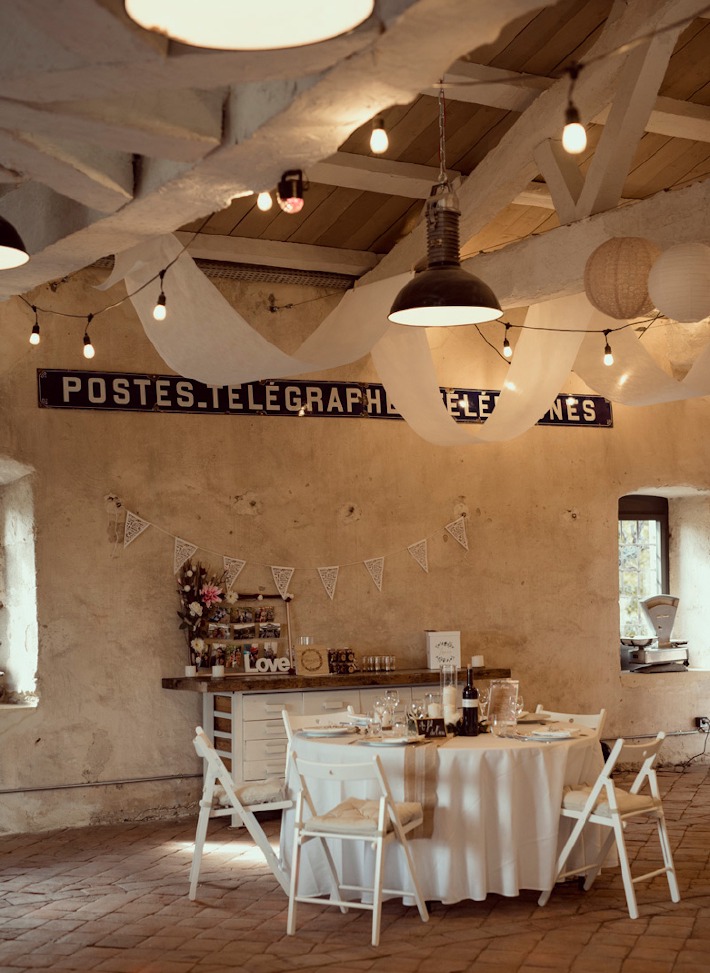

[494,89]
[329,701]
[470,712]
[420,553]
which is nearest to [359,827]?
[470,712]

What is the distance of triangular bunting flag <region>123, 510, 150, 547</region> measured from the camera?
727 centimetres

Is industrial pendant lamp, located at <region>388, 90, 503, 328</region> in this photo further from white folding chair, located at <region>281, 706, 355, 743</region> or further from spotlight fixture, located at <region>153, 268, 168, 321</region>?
white folding chair, located at <region>281, 706, 355, 743</region>

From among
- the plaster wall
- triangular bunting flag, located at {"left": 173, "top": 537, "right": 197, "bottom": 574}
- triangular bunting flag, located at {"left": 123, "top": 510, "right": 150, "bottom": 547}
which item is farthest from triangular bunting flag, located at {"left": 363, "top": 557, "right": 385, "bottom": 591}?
triangular bunting flag, located at {"left": 123, "top": 510, "right": 150, "bottom": 547}

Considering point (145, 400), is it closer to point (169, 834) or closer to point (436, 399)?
point (436, 399)

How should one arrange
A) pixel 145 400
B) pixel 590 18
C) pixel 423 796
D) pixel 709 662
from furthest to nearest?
pixel 709 662 → pixel 145 400 → pixel 590 18 → pixel 423 796

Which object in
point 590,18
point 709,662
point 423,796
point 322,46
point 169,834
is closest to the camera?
point 322,46

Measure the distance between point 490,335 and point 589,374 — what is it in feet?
6.18

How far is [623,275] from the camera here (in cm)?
495

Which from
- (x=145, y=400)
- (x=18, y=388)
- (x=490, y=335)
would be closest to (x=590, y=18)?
(x=490, y=335)

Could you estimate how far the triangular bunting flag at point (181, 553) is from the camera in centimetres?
738

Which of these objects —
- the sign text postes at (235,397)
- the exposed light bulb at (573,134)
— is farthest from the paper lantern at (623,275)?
the sign text postes at (235,397)

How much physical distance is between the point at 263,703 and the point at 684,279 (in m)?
3.87

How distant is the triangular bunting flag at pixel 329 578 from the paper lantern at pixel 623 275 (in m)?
3.41

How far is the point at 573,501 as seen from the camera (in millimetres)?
8766
